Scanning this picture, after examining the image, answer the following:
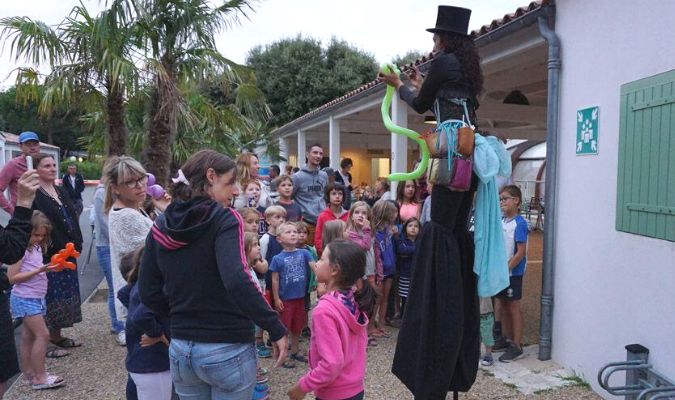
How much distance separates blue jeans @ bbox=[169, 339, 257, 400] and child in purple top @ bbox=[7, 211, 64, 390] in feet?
7.38

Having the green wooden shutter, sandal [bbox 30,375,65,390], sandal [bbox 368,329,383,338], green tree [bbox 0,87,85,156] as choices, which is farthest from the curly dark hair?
green tree [bbox 0,87,85,156]

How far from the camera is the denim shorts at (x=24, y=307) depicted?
3.74 metres

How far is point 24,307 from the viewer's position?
378cm

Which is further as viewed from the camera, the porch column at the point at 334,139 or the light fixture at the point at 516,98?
the porch column at the point at 334,139

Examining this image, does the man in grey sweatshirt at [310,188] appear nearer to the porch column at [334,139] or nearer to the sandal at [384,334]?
the sandal at [384,334]

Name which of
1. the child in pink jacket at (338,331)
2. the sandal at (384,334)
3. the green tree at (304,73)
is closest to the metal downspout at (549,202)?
the sandal at (384,334)

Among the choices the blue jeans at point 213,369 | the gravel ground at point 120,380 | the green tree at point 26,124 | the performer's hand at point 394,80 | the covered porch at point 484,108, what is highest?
the green tree at point 26,124

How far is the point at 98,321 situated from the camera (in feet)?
18.5

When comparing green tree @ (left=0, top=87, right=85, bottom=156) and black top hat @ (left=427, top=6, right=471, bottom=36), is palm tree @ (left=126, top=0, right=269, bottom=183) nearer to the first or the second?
black top hat @ (left=427, top=6, right=471, bottom=36)

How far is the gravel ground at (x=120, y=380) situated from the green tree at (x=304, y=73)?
68.5 ft

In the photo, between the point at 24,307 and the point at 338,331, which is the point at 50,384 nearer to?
the point at 24,307

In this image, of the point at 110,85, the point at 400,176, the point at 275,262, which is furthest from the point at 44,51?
the point at 400,176

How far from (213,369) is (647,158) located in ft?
9.42

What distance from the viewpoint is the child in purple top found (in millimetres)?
3756
